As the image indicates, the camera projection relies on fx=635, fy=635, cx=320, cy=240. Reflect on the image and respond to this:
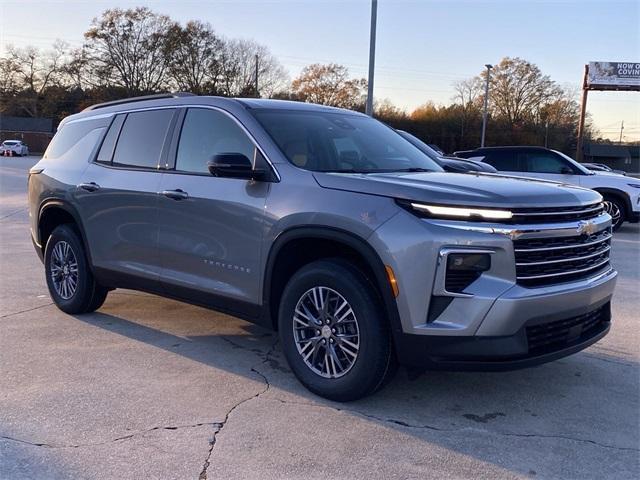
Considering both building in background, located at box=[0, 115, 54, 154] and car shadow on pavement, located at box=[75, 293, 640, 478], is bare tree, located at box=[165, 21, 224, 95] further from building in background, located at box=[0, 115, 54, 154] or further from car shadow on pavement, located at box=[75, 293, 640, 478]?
car shadow on pavement, located at box=[75, 293, 640, 478]

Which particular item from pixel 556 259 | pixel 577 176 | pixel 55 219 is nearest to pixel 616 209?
pixel 577 176

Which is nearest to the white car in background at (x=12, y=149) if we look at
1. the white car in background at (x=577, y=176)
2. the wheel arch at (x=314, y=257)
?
the white car in background at (x=577, y=176)

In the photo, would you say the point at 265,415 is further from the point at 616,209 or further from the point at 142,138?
the point at 616,209

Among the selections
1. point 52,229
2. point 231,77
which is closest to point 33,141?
point 231,77

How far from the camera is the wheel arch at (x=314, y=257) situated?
365 cm

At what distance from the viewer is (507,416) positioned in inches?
153

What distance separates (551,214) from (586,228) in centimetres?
35

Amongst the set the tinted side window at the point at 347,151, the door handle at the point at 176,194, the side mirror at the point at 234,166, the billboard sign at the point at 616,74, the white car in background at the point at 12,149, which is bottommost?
the white car in background at the point at 12,149

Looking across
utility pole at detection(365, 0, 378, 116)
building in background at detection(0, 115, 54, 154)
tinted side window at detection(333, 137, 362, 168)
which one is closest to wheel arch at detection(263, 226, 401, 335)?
tinted side window at detection(333, 137, 362, 168)

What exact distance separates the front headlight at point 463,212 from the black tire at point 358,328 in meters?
0.61

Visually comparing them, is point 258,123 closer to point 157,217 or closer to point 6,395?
point 157,217

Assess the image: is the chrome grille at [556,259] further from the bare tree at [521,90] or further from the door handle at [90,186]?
the bare tree at [521,90]

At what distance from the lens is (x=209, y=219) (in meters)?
4.59

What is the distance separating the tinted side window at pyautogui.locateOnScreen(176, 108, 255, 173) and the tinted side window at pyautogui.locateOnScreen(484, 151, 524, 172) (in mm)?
10113
